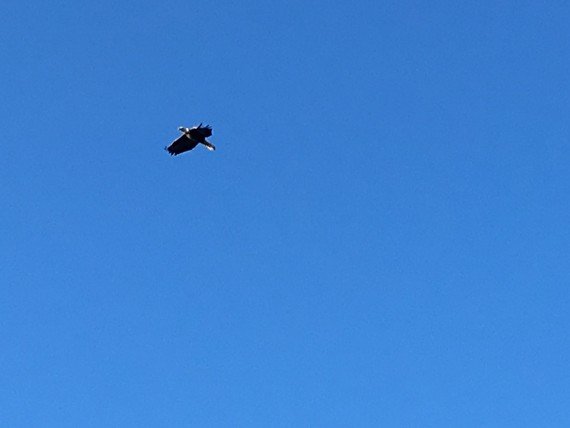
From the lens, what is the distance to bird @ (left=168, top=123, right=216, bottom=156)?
3455 inches

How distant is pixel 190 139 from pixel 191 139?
114 millimetres

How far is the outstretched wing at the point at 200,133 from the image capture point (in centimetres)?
8756

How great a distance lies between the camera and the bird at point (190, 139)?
3455 inches

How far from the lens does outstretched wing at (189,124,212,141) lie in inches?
3447

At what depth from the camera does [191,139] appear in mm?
88375

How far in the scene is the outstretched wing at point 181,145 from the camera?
8862 centimetres

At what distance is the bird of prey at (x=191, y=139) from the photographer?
8775 cm

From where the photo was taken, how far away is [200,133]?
87.8 meters

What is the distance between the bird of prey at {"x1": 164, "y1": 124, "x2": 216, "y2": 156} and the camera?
87750 millimetres

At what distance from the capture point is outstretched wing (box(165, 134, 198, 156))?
8862cm

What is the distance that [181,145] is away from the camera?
89562mm

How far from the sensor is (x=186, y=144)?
293 ft

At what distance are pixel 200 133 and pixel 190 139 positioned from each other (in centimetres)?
127
